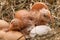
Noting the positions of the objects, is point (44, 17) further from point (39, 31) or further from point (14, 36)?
point (14, 36)

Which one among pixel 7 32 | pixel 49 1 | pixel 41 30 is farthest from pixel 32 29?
pixel 49 1

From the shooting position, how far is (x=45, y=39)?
1.64 metres

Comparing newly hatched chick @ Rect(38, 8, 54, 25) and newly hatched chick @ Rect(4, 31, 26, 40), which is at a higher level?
newly hatched chick @ Rect(38, 8, 54, 25)

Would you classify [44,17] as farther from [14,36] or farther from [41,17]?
[14,36]

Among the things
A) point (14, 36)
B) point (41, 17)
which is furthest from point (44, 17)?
point (14, 36)

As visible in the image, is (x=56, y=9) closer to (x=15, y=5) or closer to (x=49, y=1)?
(x=49, y=1)

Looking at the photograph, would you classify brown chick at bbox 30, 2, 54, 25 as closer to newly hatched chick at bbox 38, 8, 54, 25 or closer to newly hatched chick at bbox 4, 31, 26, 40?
newly hatched chick at bbox 38, 8, 54, 25

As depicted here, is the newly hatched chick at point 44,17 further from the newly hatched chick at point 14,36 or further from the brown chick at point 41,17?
the newly hatched chick at point 14,36

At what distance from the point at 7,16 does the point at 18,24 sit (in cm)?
43

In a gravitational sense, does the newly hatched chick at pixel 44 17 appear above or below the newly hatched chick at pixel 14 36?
above

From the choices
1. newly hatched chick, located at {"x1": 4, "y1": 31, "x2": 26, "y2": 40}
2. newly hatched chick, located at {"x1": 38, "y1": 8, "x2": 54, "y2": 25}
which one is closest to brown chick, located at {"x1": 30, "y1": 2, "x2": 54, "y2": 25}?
newly hatched chick, located at {"x1": 38, "y1": 8, "x2": 54, "y2": 25}

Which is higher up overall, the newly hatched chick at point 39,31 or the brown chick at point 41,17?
the brown chick at point 41,17

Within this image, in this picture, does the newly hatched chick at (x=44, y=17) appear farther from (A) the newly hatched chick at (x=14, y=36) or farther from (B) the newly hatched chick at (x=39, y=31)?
(A) the newly hatched chick at (x=14, y=36)

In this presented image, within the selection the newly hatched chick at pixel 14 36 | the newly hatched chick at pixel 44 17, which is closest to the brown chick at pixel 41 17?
the newly hatched chick at pixel 44 17
